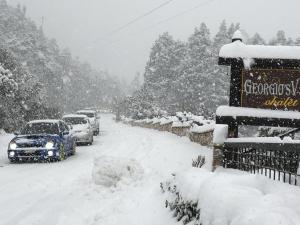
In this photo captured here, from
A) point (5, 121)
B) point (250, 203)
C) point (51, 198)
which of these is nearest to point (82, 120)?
point (5, 121)

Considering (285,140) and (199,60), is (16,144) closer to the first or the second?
(285,140)

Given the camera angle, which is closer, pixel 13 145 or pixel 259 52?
pixel 259 52

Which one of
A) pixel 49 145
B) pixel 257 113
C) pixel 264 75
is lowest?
pixel 49 145

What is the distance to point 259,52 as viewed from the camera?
10.9 metres

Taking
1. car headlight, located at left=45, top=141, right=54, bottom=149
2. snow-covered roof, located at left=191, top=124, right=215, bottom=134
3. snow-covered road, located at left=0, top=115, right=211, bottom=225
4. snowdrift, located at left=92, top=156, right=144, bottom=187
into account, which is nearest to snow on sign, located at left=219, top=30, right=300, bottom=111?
snow-covered road, located at left=0, top=115, right=211, bottom=225

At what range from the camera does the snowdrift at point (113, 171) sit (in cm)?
1163

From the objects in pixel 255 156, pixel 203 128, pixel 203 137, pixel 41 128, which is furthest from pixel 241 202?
pixel 203 137

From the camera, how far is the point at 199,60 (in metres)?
71.9

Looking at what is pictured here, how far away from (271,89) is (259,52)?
0.85 metres

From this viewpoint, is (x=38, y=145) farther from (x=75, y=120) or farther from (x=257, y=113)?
(x=75, y=120)

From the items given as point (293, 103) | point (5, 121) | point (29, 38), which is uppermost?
point (29, 38)

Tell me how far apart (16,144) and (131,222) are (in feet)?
32.4

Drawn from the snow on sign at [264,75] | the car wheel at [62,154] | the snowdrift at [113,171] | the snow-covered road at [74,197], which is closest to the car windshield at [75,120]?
the car wheel at [62,154]

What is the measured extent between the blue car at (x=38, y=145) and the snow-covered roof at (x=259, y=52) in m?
8.52
